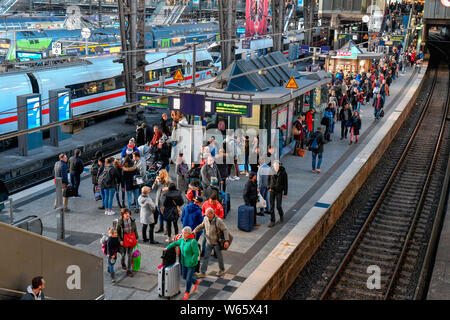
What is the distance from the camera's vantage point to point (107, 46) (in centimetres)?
3778

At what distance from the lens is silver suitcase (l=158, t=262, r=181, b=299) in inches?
392

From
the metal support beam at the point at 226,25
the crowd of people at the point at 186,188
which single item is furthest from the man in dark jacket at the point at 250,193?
the metal support beam at the point at 226,25

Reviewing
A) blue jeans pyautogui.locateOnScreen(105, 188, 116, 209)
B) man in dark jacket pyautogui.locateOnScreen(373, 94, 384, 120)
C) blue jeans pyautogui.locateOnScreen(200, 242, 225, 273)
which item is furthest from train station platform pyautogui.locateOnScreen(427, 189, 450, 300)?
man in dark jacket pyautogui.locateOnScreen(373, 94, 384, 120)

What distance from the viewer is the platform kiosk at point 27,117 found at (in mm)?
21016

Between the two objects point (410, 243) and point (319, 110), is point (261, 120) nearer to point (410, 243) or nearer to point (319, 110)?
point (410, 243)

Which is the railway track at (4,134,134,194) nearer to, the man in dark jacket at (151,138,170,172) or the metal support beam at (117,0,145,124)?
the man in dark jacket at (151,138,170,172)

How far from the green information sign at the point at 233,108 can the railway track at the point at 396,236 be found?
176 inches

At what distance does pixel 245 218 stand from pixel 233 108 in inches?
159

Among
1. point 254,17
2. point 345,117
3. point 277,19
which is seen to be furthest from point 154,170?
point 277,19

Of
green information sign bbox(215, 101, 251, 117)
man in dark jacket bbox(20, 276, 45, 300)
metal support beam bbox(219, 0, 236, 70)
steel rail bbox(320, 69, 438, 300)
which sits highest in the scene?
metal support beam bbox(219, 0, 236, 70)

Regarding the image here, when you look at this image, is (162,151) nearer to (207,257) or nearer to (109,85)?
(207,257)

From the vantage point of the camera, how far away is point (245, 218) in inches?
528

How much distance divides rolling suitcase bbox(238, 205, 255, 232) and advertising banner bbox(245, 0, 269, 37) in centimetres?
1709
